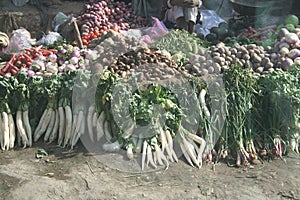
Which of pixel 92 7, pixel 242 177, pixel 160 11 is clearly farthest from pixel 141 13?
pixel 242 177

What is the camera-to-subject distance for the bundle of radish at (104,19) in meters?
7.64

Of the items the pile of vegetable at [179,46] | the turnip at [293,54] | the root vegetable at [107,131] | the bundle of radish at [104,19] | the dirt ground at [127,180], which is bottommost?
the dirt ground at [127,180]

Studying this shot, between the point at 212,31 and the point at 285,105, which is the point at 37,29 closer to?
the point at 212,31

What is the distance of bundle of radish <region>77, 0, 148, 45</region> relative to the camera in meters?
7.64

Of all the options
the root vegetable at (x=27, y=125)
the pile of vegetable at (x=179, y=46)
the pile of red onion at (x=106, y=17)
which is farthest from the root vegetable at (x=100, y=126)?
the pile of red onion at (x=106, y=17)

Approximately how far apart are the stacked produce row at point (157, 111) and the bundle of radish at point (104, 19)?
98.9 inches

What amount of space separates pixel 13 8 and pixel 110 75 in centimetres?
515

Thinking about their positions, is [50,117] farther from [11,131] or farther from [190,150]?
[190,150]

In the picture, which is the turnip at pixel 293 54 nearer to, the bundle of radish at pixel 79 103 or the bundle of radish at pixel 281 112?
the bundle of radish at pixel 281 112

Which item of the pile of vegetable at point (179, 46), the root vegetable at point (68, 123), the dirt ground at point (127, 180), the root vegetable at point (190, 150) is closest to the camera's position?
the dirt ground at point (127, 180)

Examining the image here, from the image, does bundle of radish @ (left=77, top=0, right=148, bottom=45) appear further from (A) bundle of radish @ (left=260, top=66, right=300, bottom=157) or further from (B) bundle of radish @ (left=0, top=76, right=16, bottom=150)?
(A) bundle of radish @ (left=260, top=66, right=300, bottom=157)

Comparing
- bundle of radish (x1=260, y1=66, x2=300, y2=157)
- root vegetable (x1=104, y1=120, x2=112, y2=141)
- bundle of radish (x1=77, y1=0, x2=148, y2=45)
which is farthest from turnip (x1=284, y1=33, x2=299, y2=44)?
root vegetable (x1=104, y1=120, x2=112, y2=141)

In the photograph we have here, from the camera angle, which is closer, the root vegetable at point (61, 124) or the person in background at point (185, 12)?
the root vegetable at point (61, 124)

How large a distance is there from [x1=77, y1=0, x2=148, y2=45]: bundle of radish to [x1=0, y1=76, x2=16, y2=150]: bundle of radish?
270 cm
